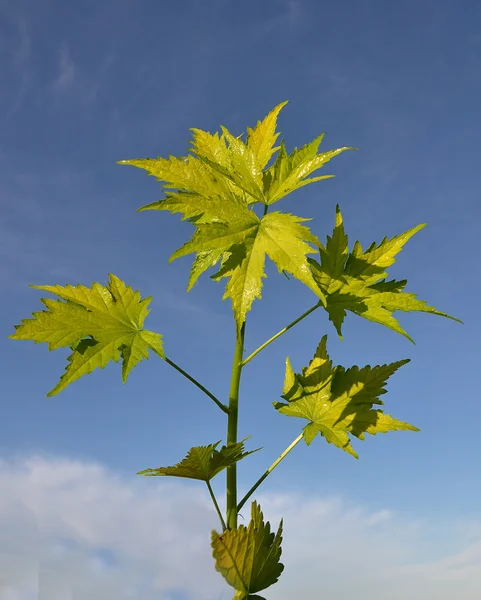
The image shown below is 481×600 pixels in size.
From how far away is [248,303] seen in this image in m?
2.35

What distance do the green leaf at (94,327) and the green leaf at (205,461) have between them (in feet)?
1.48

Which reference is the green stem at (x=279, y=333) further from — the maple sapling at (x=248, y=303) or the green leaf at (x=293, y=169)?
the green leaf at (x=293, y=169)

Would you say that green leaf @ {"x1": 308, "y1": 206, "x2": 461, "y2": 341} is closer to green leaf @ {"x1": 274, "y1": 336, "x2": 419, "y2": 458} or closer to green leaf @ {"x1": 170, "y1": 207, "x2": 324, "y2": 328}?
green leaf @ {"x1": 274, "y1": 336, "x2": 419, "y2": 458}

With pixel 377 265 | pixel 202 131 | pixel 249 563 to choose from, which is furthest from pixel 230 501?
pixel 202 131

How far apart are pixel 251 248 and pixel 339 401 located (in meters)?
0.99

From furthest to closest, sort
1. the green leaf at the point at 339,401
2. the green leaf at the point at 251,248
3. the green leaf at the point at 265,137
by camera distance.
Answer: the green leaf at the point at 265,137 → the green leaf at the point at 339,401 → the green leaf at the point at 251,248

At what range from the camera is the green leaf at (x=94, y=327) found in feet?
8.75

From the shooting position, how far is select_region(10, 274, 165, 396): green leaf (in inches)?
105

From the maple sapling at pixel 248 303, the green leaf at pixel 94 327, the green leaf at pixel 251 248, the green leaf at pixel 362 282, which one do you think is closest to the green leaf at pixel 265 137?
the maple sapling at pixel 248 303

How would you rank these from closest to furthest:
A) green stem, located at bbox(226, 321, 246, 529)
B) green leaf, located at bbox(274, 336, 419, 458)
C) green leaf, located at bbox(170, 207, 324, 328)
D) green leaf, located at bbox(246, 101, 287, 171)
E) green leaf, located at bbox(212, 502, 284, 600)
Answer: green leaf, located at bbox(170, 207, 324, 328) < green leaf, located at bbox(212, 502, 284, 600) < green stem, located at bbox(226, 321, 246, 529) < green leaf, located at bbox(274, 336, 419, 458) < green leaf, located at bbox(246, 101, 287, 171)

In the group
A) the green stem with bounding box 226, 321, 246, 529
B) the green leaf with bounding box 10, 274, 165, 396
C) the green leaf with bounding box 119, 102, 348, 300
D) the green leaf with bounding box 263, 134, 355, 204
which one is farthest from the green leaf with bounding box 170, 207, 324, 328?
the green leaf with bounding box 10, 274, 165, 396

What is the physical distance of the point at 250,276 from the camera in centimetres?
238

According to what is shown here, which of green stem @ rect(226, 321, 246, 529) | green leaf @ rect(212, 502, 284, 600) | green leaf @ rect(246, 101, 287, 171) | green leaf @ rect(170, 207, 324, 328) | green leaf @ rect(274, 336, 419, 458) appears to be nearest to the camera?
green leaf @ rect(170, 207, 324, 328)

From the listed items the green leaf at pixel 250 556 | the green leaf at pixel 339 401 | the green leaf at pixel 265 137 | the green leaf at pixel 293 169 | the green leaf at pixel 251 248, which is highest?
the green leaf at pixel 265 137
